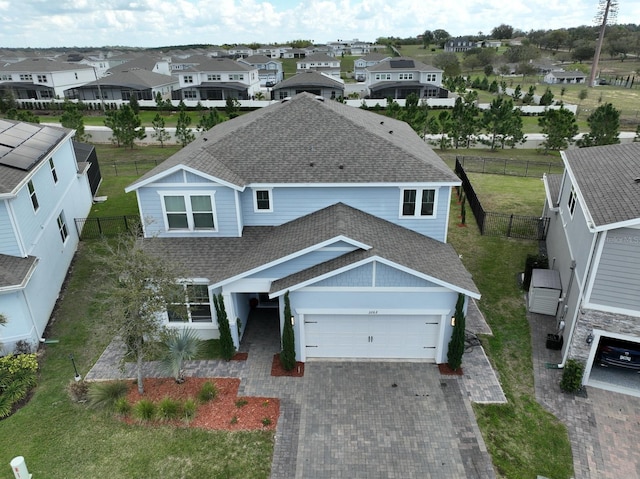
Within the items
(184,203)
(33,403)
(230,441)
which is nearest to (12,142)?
(184,203)

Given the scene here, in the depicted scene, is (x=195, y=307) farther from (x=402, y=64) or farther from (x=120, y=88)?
(x=402, y=64)

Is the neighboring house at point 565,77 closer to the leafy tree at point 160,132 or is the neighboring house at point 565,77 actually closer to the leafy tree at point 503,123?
the leafy tree at point 503,123

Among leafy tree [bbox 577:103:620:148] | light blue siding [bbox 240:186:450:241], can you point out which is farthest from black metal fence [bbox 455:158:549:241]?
leafy tree [bbox 577:103:620:148]

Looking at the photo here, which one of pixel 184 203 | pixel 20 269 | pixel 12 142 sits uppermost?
pixel 12 142

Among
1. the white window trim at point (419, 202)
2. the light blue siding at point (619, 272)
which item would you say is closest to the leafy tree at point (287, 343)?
the white window trim at point (419, 202)

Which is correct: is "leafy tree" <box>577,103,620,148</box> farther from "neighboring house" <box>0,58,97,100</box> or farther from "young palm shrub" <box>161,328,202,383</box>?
"neighboring house" <box>0,58,97,100</box>

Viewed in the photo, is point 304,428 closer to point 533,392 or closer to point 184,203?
point 533,392

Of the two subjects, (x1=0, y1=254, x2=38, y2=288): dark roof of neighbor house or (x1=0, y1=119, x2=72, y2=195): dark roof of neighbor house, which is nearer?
(x1=0, y1=254, x2=38, y2=288): dark roof of neighbor house
